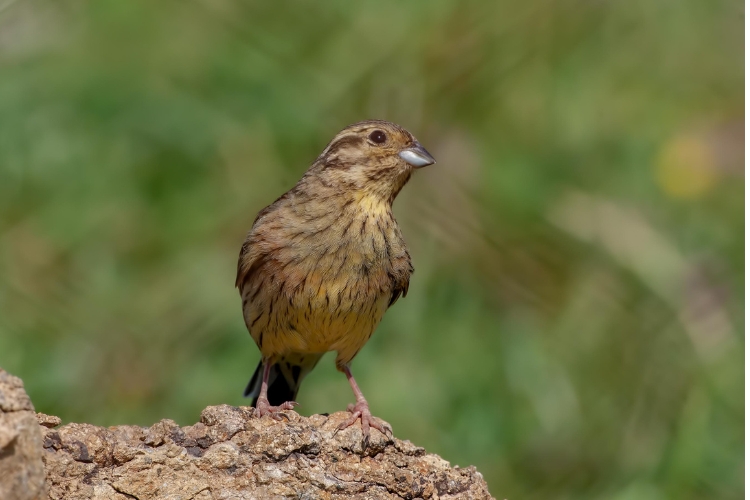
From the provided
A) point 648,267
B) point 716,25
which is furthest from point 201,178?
point 716,25

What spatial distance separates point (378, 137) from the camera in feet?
18.3

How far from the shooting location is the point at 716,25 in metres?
8.52

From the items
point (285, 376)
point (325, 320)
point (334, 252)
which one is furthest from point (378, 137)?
point (285, 376)

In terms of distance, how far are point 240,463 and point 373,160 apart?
1.85 meters

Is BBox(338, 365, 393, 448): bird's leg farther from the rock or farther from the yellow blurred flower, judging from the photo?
the yellow blurred flower

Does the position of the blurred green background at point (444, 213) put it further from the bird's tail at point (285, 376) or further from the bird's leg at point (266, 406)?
the bird's leg at point (266, 406)

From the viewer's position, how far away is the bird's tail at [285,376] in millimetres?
6105

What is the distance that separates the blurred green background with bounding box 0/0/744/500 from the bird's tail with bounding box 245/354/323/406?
1.60 ft

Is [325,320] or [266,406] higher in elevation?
[325,320]

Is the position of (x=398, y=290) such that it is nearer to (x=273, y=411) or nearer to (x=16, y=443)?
(x=273, y=411)

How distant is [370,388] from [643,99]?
9.77ft

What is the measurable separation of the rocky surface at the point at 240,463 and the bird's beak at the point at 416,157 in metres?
1.42

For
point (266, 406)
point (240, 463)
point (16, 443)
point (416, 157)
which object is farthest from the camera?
point (416, 157)

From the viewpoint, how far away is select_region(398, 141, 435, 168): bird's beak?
5520 mm
